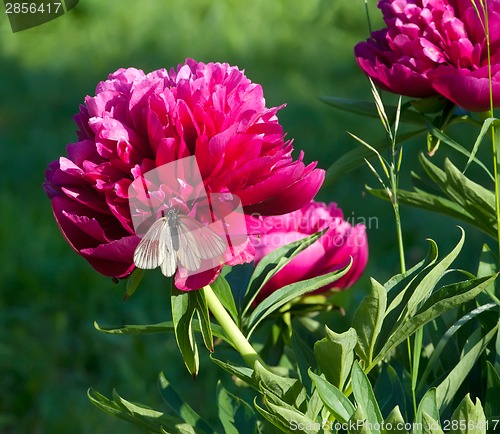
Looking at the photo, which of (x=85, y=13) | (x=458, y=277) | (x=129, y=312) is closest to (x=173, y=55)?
(x=85, y=13)

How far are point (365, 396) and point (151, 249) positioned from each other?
0.18 meters

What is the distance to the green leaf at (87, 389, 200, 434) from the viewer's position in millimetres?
698

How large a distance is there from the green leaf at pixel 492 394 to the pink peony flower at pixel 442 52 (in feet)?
0.72

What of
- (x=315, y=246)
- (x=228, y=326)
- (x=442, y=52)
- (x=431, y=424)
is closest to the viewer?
(x=431, y=424)

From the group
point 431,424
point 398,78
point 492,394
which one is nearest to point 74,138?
point 398,78

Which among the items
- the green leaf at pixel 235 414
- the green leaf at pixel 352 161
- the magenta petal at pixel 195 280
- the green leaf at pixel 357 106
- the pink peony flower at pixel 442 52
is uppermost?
the pink peony flower at pixel 442 52

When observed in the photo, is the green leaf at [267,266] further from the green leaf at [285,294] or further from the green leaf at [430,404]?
the green leaf at [430,404]

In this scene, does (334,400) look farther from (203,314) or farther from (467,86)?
(467,86)

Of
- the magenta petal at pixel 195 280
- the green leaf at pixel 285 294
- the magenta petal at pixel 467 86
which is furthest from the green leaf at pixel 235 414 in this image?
the magenta petal at pixel 467 86

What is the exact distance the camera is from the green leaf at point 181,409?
0.80 metres

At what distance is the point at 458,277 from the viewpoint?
1110 millimetres

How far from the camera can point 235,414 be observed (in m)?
0.83

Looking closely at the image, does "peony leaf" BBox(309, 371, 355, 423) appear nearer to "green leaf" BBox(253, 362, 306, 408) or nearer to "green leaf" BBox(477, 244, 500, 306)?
"green leaf" BBox(253, 362, 306, 408)

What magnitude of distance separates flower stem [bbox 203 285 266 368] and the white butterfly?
58mm
